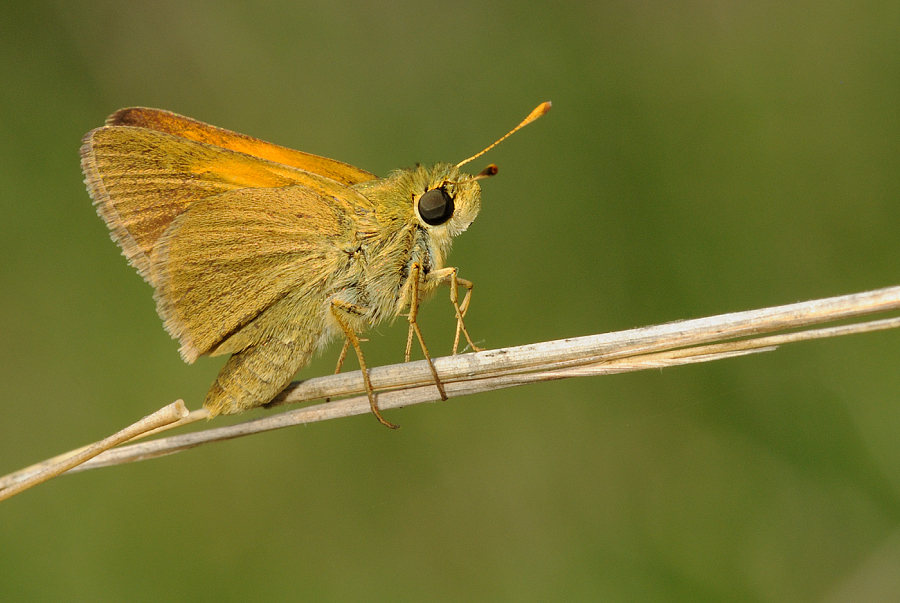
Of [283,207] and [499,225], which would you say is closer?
[283,207]

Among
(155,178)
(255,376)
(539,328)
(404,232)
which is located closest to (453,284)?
(404,232)

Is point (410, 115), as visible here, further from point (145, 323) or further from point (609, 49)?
point (145, 323)

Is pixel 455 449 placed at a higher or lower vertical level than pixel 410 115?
lower

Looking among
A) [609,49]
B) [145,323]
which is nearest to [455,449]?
[145,323]

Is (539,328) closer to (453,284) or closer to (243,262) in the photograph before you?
(453,284)

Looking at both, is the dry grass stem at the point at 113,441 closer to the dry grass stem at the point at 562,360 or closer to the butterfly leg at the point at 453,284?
the dry grass stem at the point at 562,360

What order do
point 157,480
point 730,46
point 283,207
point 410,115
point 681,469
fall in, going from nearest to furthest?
point 283,207, point 681,469, point 157,480, point 730,46, point 410,115
